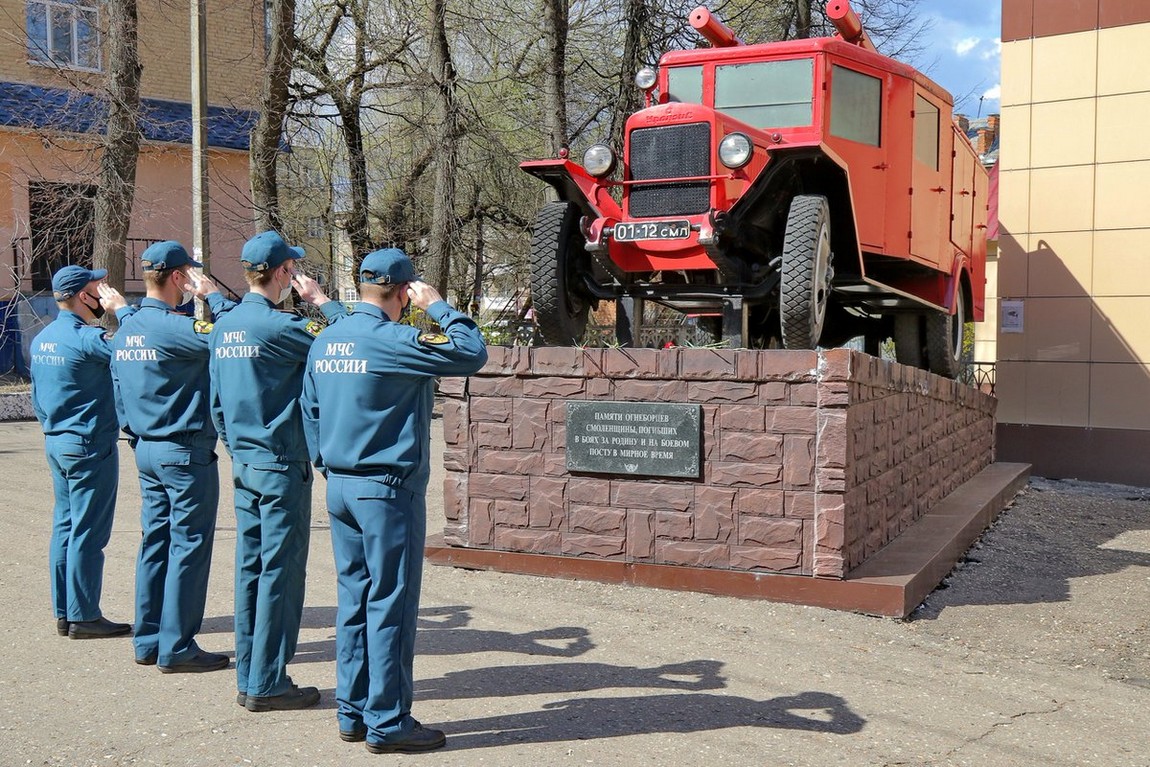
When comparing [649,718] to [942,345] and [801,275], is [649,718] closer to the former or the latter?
[801,275]

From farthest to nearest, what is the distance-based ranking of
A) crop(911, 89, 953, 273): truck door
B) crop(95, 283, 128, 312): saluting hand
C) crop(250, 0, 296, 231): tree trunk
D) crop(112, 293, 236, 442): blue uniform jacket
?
crop(250, 0, 296, 231): tree trunk < crop(911, 89, 953, 273): truck door < crop(95, 283, 128, 312): saluting hand < crop(112, 293, 236, 442): blue uniform jacket

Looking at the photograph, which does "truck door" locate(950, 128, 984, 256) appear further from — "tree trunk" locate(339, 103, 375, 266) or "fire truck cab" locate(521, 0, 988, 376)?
"tree trunk" locate(339, 103, 375, 266)

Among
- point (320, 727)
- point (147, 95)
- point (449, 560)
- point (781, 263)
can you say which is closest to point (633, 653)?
point (320, 727)

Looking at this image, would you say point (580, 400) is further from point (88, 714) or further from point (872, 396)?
point (88, 714)

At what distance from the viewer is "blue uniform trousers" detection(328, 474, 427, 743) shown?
441cm

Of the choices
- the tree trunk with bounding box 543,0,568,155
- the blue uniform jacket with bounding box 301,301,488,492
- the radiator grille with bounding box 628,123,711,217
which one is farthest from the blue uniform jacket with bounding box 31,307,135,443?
the tree trunk with bounding box 543,0,568,155

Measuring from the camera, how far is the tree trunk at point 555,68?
Result: 16.0 m

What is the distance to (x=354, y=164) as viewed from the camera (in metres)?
22.9

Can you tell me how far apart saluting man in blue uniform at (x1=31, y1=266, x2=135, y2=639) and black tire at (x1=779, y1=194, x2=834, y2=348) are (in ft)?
13.3

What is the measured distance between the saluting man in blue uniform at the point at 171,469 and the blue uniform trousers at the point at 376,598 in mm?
1276

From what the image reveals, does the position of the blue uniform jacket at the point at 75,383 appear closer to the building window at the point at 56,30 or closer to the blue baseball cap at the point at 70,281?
the blue baseball cap at the point at 70,281

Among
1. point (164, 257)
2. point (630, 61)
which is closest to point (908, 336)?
point (164, 257)

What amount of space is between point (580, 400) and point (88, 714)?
349 cm

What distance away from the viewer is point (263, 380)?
16.5 ft
